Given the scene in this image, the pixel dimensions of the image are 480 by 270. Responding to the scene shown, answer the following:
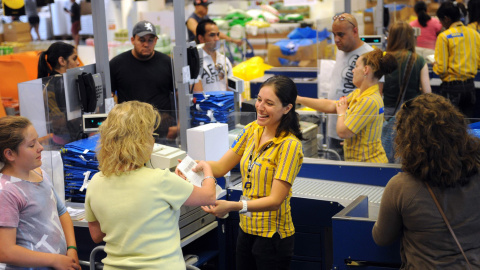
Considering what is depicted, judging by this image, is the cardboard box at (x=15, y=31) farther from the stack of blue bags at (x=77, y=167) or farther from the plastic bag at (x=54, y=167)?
the plastic bag at (x=54, y=167)

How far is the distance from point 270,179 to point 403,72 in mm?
3094

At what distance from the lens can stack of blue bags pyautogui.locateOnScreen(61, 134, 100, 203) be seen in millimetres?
3424

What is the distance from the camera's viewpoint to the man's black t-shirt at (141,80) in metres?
4.97

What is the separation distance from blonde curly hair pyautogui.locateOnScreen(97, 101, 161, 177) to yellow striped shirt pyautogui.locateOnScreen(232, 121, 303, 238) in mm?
640

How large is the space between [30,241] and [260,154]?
1098 mm

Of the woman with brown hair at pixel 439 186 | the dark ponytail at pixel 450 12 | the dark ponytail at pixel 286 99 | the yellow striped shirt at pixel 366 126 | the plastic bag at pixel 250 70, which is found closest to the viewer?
the woman with brown hair at pixel 439 186

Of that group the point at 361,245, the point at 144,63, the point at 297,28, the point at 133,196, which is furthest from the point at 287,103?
the point at 297,28

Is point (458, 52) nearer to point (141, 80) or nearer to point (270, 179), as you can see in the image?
point (141, 80)

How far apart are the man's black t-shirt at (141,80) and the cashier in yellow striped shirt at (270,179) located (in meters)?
2.30

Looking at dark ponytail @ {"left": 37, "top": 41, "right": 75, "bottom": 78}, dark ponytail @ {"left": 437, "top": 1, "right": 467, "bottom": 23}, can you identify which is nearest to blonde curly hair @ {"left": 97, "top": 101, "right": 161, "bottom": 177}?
dark ponytail @ {"left": 37, "top": 41, "right": 75, "bottom": 78}

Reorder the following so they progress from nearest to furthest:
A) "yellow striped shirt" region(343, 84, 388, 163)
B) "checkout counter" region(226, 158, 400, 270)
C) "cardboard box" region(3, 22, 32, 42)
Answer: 1. "checkout counter" region(226, 158, 400, 270)
2. "yellow striped shirt" region(343, 84, 388, 163)
3. "cardboard box" region(3, 22, 32, 42)

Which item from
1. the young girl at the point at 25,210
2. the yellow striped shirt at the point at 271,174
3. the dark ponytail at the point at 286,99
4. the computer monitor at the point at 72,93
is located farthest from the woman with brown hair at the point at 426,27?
the young girl at the point at 25,210

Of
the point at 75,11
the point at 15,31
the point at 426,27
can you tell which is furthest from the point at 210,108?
→ the point at 75,11

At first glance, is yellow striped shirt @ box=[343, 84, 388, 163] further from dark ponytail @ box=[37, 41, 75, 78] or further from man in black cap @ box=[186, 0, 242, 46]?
man in black cap @ box=[186, 0, 242, 46]
